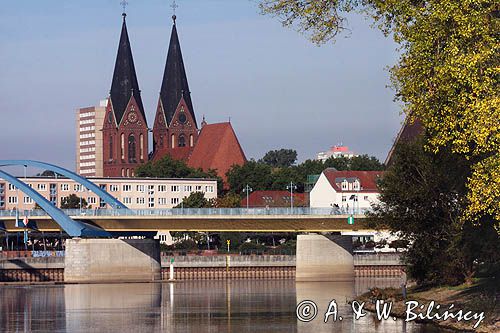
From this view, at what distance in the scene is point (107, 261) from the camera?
106 meters

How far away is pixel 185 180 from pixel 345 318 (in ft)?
437

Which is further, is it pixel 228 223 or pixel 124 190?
pixel 124 190

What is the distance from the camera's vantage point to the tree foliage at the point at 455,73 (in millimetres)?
35375

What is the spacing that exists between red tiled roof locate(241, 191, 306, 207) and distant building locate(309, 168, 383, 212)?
42.6ft

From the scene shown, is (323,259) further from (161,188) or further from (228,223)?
(161,188)

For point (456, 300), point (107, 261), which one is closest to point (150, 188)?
point (107, 261)

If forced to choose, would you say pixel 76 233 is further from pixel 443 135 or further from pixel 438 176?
pixel 443 135

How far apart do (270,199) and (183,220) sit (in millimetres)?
70803

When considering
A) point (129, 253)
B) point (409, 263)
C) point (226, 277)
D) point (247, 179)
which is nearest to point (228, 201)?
point (247, 179)

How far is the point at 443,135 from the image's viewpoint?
36.2 metres

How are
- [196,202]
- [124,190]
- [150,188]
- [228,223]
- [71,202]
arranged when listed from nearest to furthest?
[228,223] → [196,202] → [71,202] → [124,190] → [150,188]

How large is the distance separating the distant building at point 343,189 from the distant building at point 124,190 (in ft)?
107

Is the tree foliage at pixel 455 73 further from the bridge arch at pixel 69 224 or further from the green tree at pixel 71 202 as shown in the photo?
the green tree at pixel 71 202

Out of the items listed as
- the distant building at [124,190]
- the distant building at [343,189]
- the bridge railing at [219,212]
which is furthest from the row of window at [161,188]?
the bridge railing at [219,212]
